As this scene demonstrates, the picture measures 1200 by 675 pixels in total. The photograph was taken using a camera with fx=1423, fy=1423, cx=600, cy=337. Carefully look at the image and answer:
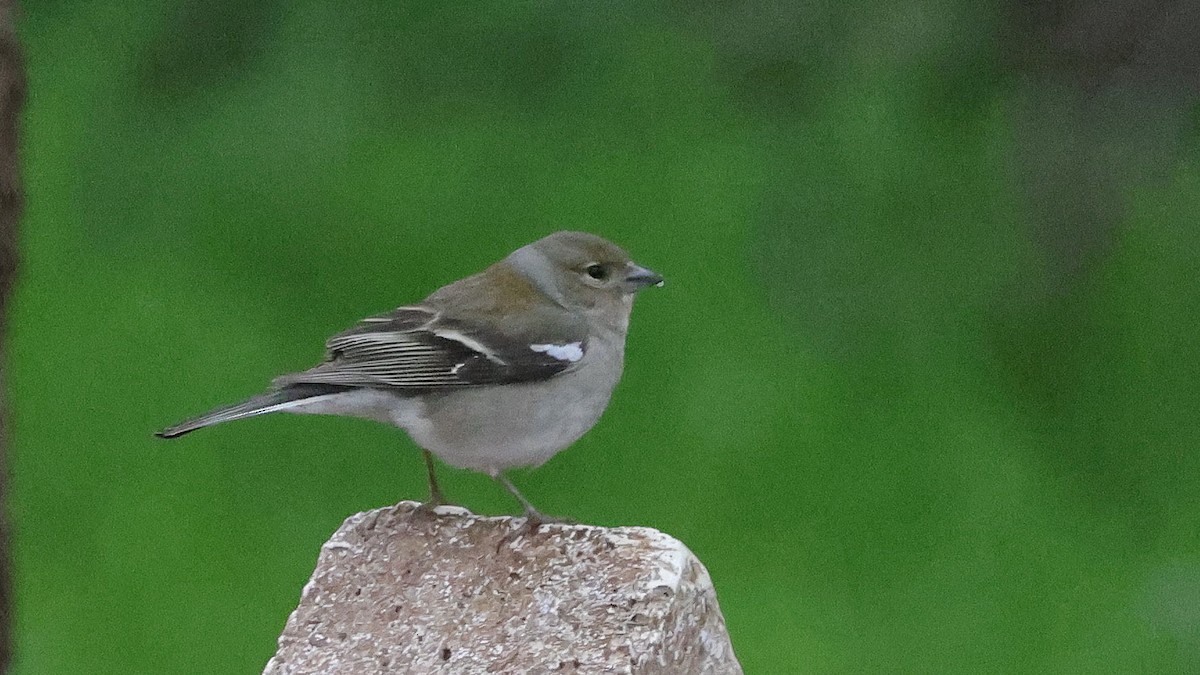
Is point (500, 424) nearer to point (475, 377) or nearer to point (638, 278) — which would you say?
point (475, 377)

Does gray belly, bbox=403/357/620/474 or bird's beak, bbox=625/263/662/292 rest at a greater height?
bird's beak, bbox=625/263/662/292

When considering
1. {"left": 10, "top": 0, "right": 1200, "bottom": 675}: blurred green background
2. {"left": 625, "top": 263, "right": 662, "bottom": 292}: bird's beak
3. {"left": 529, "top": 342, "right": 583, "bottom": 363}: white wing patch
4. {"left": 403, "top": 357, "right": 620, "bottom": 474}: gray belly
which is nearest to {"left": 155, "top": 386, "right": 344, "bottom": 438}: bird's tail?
{"left": 403, "top": 357, "right": 620, "bottom": 474}: gray belly

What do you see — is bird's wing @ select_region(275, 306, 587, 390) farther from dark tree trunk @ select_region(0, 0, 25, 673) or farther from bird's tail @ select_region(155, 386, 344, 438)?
dark tree trunk @ select_region(0, 0, 25, 673)

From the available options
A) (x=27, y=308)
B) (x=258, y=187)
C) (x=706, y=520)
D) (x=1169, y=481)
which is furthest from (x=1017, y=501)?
(x=27, y=308)

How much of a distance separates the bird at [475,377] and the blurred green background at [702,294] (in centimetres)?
109

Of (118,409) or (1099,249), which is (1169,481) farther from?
(118,409)

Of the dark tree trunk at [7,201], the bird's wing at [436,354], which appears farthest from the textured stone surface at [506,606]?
the dark tree trunk at [7,201]

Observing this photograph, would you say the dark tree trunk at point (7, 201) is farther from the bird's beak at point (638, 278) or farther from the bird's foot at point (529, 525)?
the bird's beak at point (638, 278)

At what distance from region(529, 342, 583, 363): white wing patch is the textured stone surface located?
450 mm

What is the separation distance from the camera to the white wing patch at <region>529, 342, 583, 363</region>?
2781 millimetres

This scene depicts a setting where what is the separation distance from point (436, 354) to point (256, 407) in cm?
40

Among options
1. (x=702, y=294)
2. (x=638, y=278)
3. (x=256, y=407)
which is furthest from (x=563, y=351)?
(x=702, y=294)

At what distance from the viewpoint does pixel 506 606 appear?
2.20 metres

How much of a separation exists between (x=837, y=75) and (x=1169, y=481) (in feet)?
4.87
